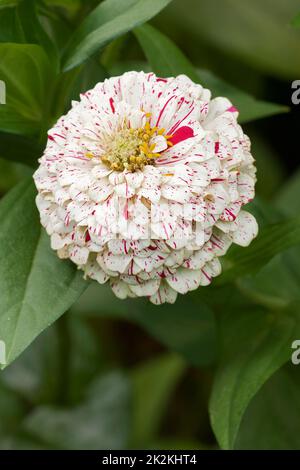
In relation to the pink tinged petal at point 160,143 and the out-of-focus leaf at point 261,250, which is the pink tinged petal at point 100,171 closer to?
the pink tinged petal at point 160,143

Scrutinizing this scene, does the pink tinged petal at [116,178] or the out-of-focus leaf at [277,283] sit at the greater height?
the pink tinged petal at [116,178]

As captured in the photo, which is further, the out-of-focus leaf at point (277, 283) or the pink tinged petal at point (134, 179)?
the out-of-focus leaf at point (277, 283)

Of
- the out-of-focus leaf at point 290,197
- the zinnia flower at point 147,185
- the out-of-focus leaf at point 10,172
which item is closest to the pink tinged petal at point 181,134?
the zinnia flower at point 147,185

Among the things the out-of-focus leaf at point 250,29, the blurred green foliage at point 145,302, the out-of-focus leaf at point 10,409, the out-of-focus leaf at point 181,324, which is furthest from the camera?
the out-of-focus leaf at point 250,29

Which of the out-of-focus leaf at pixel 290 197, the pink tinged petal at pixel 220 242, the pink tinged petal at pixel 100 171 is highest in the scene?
the pink tinged petal at pixel 100 171

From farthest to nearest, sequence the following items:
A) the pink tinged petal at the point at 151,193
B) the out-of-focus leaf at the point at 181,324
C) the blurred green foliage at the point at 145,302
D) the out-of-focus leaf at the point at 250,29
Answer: the out-of-focus leaf at the point at 250,29 < the out-of-focus leaf at the point at 181,324 < the blurred green foliage at the point at 145,302 < the pink tinged petal at the point at 151,193

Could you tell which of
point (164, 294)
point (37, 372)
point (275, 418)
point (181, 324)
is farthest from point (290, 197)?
point (164, 294)
